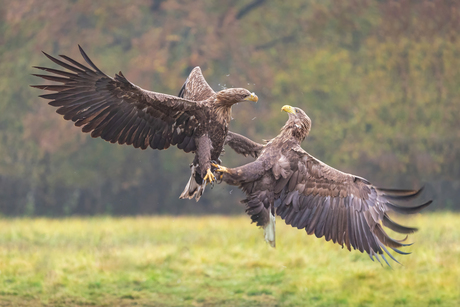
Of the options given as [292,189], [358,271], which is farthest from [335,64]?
[292,189]

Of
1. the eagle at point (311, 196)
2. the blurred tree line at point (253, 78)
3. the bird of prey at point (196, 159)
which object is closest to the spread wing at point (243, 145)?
the bird of prey at point (196, 159)

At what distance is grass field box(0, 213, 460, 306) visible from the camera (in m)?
8.61

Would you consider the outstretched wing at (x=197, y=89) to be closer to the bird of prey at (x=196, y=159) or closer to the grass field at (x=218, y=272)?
the bird of prey at (x=196, y=159)

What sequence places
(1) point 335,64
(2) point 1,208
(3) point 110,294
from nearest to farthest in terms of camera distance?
(3) point 110,294
(1) point 335,64
(2) point 1,208

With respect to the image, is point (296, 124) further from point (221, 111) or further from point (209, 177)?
point (209, 177)

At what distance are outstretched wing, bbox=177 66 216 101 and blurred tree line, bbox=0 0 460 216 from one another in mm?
7829

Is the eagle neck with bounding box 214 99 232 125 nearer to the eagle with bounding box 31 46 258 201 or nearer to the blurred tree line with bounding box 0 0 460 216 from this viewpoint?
the eagle with bounding box 31 46 258 201

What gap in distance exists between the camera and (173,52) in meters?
15.0

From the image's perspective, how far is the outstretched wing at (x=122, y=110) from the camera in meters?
5.22

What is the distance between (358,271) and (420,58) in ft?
23.9

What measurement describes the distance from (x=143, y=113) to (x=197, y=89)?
86 centimetres

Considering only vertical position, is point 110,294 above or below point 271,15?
below

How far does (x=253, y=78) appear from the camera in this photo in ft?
48.0

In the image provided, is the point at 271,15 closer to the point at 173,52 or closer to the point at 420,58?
the point at 173,52
